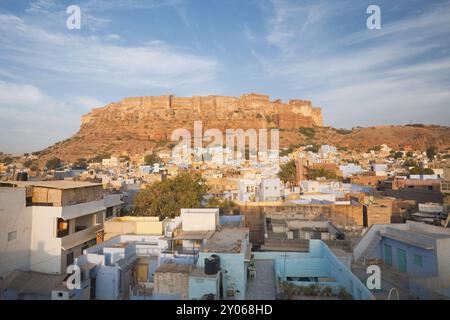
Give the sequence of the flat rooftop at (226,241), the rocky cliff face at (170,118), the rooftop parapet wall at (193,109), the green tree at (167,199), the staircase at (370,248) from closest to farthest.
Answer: the flat rooftop at (226,241), the staircase at (370,248), the green tree at (167,199), the rocky cliff face at (170,118), the rooftop parapet wall at (193,109)

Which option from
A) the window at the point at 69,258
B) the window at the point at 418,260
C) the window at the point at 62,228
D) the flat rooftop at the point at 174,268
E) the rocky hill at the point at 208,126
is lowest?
the window at the point at 69,258

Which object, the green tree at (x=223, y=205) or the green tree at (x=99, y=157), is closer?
the green tree at (x=223, y=205)

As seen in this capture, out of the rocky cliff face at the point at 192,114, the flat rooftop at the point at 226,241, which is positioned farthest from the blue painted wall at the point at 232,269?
the rocky cliff face at the point at 192,114

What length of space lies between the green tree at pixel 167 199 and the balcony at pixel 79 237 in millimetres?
2714

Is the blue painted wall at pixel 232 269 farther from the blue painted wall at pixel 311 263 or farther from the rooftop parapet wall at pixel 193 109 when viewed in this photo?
the rooftop parapet wall at pixel 193 109

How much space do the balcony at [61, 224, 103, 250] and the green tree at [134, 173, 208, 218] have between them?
2.71m

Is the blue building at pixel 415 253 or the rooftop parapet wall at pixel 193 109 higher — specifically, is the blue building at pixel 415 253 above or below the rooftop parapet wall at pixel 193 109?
below

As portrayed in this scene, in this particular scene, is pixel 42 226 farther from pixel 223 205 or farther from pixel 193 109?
pixel 193 109

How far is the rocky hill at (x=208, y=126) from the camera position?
230ft

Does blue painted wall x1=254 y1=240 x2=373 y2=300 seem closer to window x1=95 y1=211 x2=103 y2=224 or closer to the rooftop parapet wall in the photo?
window x1=95 y1=211 x2=103 y2=224

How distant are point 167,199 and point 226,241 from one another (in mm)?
7486
